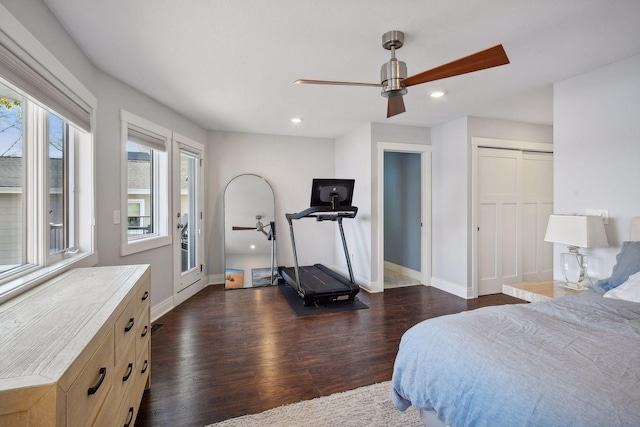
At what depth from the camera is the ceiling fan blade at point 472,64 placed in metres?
1.64

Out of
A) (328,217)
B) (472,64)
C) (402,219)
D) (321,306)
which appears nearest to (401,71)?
(472,64)

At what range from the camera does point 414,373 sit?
149 cm

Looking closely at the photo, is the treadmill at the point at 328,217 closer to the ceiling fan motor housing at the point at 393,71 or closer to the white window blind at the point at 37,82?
the ceiling fan motor housing at the point at 393,71

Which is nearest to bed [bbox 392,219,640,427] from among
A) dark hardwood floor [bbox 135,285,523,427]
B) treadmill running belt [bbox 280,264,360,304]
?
dark hardwood floor [bbox 135,285,523,427]

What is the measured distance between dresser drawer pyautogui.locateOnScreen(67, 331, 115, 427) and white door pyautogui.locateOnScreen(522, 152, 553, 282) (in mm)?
5008

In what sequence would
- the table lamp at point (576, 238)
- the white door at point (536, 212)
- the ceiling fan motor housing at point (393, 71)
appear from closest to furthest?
the ceiling fan motor housing at point (393, 71) → the table lamp at point (576, 238) → the white door at point (536, 212)

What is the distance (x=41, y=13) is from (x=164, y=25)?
0.65 meters

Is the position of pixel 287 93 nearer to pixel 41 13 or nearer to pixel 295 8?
pixel 295 8

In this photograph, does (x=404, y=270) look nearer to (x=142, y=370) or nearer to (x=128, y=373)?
(x=142, y=370)

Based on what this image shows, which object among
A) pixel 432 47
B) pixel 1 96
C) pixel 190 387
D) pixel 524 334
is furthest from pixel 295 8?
pixel 190 387

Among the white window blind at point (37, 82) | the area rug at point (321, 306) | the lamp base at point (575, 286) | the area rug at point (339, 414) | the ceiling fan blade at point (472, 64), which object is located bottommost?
the area rug at point (339, 414)

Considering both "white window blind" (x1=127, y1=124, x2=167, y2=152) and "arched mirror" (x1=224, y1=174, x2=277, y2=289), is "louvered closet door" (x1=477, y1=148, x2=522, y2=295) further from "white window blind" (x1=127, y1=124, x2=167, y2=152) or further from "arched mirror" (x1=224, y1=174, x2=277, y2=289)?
"white window blind" (x1=127, y1=124, x2=167, y2=152)

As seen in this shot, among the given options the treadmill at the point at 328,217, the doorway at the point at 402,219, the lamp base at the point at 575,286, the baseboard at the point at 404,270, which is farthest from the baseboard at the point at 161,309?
the lamp base at the point at 575,286

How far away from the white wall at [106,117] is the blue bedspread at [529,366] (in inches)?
104
